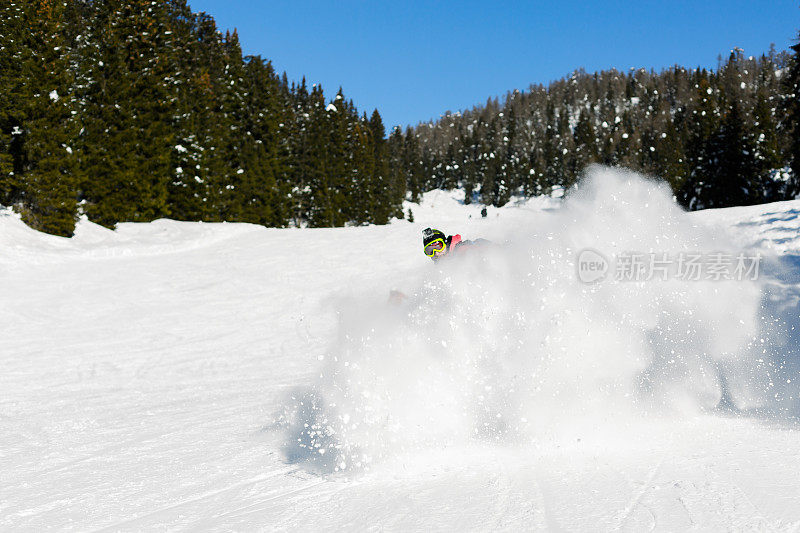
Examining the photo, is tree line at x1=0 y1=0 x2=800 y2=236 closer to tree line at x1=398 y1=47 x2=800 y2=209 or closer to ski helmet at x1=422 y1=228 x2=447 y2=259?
tree line at x1=398 y1=47 x2=800 y2=209

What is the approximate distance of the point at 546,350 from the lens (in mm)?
5551

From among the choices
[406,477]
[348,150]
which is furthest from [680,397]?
[348,150]

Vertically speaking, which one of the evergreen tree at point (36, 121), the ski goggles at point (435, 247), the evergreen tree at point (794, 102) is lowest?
the ski goggles at point (435, 247)

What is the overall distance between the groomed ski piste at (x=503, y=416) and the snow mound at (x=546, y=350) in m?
0.02

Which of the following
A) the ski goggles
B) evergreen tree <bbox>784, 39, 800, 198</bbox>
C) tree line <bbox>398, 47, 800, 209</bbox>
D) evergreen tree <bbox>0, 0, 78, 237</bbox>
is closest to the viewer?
the ski goggles

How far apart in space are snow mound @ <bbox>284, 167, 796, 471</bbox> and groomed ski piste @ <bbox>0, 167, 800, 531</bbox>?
19 millimetres

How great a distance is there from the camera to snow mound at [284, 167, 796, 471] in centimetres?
537

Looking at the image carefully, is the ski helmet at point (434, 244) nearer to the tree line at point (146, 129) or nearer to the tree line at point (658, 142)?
the tree line at point (146, 129)

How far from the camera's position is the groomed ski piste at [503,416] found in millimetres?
4023

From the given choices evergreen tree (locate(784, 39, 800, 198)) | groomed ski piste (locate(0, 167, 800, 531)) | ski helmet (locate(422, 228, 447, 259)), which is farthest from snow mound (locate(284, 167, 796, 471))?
evergreen tree (locate(784, 39, 800, 198))

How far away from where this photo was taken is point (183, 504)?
442cm

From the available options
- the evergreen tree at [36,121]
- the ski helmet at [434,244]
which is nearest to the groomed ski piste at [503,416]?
the ski helmet at [434,244]

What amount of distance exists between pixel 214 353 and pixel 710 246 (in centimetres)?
939

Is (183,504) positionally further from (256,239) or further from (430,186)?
(430,186)
